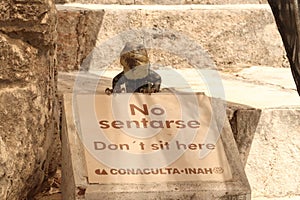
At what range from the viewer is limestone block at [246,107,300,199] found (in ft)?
6.98

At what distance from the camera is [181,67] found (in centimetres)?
277

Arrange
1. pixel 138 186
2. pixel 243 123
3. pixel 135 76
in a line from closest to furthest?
1. pixel 138 186
2. pixel 135 76
3. pixel 243 123

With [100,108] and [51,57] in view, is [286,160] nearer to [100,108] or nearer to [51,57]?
[100,108]

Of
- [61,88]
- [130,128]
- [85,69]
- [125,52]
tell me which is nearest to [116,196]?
[130,128]

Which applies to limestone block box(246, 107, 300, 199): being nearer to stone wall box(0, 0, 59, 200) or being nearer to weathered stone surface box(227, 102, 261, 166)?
weathered stone surface box(227, 102, 261, 166)

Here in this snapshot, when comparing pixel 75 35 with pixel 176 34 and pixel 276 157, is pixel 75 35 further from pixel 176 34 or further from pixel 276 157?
pixel 276 157

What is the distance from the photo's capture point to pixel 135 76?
1.95 meters

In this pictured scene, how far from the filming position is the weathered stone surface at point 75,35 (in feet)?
8.43

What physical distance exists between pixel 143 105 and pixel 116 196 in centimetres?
32

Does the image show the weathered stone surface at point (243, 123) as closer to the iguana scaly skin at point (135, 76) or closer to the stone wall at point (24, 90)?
the iguana scaly skin at point (135, 76)

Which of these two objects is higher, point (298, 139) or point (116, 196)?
point (116, 196)

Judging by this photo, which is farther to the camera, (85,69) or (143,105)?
(85,69)

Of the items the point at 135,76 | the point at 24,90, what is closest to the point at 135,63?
the point at 135,76

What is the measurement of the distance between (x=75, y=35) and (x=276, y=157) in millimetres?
906
